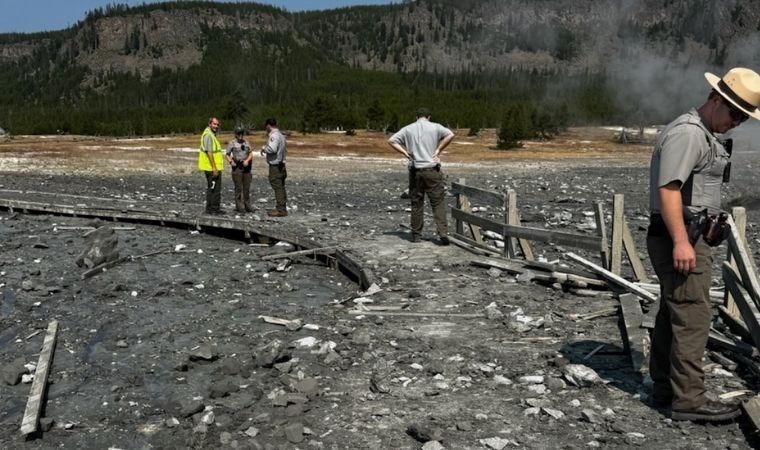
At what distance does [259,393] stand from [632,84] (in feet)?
65.5

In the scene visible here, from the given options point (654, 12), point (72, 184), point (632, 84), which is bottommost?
point (72, 184)

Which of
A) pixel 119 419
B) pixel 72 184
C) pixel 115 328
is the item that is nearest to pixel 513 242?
pixel 115 328

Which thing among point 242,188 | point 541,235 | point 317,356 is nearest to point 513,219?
point 541,235

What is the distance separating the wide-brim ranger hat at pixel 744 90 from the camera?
4227 mm

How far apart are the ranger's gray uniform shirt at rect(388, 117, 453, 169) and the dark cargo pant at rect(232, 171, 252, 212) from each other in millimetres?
6225

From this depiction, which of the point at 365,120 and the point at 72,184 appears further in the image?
the point at 365,120

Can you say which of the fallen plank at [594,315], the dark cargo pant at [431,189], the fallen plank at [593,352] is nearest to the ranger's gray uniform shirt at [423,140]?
the dark cargo pant at [431,189]

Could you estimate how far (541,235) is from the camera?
30.7 feet

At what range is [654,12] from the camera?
93.1 ft

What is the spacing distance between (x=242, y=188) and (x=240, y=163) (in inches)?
31.8

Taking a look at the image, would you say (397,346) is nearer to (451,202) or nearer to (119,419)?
(119,419)

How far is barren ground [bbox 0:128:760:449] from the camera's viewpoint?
4836 mm

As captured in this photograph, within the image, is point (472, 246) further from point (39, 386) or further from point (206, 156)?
point (206, 156)

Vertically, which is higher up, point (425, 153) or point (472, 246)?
point (425, 153)
